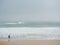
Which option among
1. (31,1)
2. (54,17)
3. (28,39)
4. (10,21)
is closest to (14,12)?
(10,21)

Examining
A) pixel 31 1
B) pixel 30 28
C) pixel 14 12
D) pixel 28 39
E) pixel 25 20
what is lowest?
pixel 28 39

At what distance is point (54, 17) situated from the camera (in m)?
1.01

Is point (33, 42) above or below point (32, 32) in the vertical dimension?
below

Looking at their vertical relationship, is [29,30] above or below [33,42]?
above

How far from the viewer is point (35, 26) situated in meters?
0.98

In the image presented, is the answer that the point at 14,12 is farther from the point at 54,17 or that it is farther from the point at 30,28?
the point at 54,17

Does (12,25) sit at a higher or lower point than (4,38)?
higher

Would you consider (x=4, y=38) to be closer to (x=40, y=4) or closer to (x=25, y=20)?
(x=25, y=20)

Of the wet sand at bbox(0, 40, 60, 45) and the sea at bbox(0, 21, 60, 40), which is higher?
the sea at bbox(0, 21, 60, 40)

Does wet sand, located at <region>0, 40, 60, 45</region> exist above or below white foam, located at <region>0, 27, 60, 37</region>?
below

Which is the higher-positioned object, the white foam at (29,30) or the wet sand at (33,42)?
the white foam at (29,30)

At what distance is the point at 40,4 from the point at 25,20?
266 millimetres

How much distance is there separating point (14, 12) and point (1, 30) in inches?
10.1

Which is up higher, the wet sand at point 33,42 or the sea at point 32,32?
the sea at point 32,32
